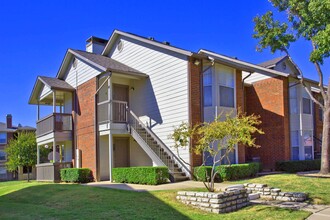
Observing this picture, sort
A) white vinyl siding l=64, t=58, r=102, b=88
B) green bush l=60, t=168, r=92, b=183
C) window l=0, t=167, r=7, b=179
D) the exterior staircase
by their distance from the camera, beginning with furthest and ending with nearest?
window l=0, t=167, r=7, b=179 → white vinyl siding l=64, t=58, r=102, b=88 → green bush l=60, t=168, r=92, b=183 → the exterior staircase

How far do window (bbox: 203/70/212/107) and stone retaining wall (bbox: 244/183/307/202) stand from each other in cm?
668

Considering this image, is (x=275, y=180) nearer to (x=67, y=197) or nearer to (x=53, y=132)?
(x=67, y=197)

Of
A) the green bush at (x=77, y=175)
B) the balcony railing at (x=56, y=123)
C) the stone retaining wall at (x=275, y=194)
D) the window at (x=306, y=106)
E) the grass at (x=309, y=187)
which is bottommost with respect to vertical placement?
the green bush at (x=77, y=175)

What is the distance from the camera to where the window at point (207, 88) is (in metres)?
17.3

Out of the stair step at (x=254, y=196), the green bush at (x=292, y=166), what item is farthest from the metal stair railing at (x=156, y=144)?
the green bush at (x=292, y=166)

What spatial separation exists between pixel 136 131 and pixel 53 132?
626 centimetres

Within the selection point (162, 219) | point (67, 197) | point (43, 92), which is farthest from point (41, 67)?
point (162, 219)

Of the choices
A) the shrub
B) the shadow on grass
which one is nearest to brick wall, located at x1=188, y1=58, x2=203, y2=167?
the shrub

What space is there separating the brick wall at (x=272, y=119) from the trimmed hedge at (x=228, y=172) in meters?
5.02

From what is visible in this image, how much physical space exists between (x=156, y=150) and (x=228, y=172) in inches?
161

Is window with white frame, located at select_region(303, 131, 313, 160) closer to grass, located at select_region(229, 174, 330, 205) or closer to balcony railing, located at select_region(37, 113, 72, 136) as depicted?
grass, located at select_region(229, 174, 330, 205)

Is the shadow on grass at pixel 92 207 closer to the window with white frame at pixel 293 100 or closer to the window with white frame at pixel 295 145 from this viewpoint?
the window with white frame at pixel 295 145

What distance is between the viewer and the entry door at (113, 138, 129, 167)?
64.4 feet

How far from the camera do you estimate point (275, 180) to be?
1422cm
